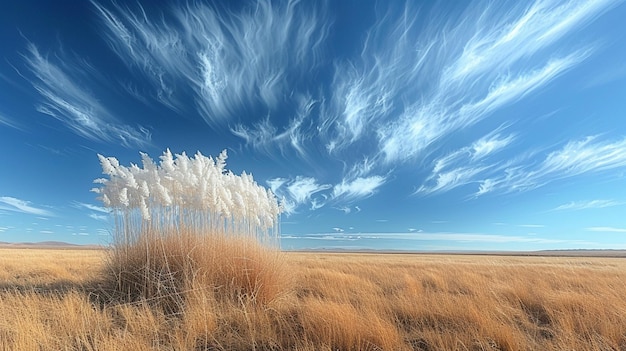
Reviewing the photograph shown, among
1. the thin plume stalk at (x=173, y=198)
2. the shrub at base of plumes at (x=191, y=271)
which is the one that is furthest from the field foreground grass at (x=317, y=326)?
the thin plume stalk at (x=173, y=198)

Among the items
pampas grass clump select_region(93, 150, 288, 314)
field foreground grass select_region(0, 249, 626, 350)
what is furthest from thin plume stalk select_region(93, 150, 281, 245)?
field foreground grass select_region(0, 249, 626, 350)

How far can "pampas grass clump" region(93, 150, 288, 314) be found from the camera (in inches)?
233

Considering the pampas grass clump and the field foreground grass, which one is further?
the pampas grass clump

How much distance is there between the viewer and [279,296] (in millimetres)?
6215

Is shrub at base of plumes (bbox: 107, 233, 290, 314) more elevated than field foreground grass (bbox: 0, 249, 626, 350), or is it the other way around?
shrub at base of plumes (bbox: 107, 233, 290, 314)

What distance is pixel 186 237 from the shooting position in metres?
6.54

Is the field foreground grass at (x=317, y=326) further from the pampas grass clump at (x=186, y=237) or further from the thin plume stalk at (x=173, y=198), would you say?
the thin plume stalk at (x=173, y=198)

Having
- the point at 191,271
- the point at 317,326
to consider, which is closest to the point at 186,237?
the point at 191,271

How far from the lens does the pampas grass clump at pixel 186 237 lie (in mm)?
5926

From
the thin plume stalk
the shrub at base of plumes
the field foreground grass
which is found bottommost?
the field foreground grass

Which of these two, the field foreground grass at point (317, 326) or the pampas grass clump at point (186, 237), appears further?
the pampas grass clump at point (186, 237)

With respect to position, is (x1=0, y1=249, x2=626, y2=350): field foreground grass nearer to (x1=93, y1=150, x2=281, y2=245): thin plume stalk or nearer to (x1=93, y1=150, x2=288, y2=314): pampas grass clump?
(x1=93, y1=150, x2=288, y2=314): pampas grass clump

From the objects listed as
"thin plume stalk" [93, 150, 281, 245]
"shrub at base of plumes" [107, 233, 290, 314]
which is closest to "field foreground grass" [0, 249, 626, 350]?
"shrub at base of plumes" [107, 233, 290, 314]

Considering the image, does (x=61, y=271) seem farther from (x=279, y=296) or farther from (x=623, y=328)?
(x=623, y=328)
